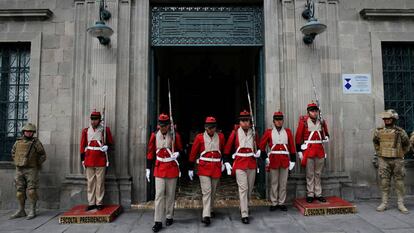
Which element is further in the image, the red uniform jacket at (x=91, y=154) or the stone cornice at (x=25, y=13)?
the stone cornice at (x=25, y=13)

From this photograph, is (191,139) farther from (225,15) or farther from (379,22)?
(379,22)

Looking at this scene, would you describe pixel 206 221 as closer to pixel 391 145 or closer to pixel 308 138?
pixel 308 138

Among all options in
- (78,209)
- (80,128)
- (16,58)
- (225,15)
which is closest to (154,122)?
(80,128)

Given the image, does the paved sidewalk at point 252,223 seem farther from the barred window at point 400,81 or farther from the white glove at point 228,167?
the barred window at point 400,81

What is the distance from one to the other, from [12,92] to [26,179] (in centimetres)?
251

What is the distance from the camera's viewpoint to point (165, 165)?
607 cm

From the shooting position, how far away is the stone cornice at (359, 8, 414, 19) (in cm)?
789

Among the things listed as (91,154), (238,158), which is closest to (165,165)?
(238,158)

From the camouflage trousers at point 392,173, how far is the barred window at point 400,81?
5.70 ft

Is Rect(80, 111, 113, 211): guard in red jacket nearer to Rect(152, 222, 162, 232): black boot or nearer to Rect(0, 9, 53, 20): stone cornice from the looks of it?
Rect(152, 222, 162, 232): black boot

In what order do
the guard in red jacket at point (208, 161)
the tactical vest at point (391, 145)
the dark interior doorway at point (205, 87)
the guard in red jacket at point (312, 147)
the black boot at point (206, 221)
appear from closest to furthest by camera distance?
the black boot at point (206, 221), the guard in red jacket at point (208, 161), the tactical vest at point (391, 145), the guard in red jacket at point (312, 147), the dark interior doorway at point (205, 87)

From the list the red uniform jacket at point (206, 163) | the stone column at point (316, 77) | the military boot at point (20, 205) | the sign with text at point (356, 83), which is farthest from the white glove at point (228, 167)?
the military boot at point (20, 205)

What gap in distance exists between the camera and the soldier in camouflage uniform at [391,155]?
6.73 m

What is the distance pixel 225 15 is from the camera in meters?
8.09
